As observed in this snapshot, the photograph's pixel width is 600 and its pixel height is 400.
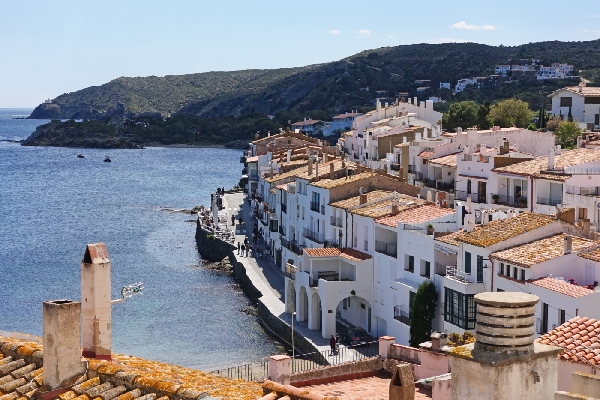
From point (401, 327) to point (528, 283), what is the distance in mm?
7795

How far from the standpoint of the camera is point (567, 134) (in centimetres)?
5712

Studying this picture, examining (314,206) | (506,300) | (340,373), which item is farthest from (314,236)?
(506,300)

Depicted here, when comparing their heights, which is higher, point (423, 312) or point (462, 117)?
point (462, 117)

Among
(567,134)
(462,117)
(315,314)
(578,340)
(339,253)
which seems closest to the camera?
(578,340)

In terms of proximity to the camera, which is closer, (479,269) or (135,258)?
(479,269)

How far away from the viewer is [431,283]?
1249 inches

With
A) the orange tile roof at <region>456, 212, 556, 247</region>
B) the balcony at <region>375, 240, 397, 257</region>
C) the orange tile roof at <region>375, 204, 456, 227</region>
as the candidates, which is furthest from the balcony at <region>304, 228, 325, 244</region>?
the orange tile roof at <region>456, 212, 556, 247</region>

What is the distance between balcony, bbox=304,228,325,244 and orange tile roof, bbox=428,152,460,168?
7246mm

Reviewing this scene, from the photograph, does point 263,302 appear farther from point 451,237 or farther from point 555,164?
point 555,164

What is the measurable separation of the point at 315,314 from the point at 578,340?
2122 centimetres

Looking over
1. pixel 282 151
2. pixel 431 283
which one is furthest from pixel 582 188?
pixel 282 151

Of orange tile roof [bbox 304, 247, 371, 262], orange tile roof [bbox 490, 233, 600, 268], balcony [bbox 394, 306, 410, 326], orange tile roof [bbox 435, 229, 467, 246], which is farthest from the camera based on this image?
orange tile roof [bbox 304, 247, 371, 262]

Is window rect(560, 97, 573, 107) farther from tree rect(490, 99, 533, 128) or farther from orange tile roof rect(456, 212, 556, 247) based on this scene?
orange tile roof rect(456, 212, 556, 247)

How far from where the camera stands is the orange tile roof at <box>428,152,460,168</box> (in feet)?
154
